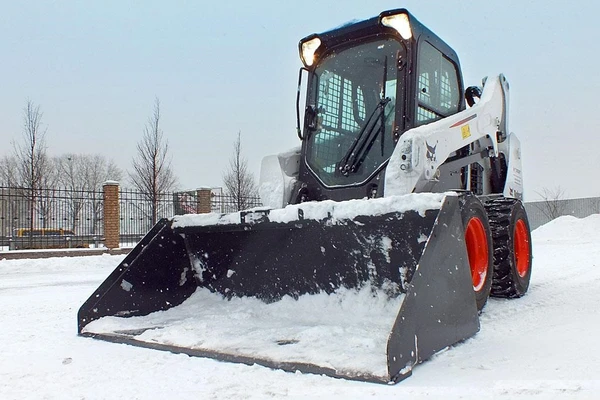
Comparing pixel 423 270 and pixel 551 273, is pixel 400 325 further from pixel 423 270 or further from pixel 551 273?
pixel 551 273

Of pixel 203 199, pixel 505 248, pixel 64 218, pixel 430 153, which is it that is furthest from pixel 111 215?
pixel 430 153

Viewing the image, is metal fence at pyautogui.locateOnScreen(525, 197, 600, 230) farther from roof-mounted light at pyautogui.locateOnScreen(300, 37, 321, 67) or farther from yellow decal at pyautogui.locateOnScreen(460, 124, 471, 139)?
roof-mounted light at pyautogui.locateOnScreen(300, 37, 321, 67)

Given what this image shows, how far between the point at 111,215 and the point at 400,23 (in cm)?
1236

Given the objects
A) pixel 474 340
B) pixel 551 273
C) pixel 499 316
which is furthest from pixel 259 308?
pixel 551 273

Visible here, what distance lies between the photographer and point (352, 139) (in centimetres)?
457

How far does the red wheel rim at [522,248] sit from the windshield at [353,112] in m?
1.78

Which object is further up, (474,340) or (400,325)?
(400,325)

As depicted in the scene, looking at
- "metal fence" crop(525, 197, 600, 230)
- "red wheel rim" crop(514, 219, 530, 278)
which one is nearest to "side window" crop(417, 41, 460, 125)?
"red wheel rim" crop(514, 219, 530, 278)

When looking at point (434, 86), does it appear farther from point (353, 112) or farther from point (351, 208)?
point (351, 208)

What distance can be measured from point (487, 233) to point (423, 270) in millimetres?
1332

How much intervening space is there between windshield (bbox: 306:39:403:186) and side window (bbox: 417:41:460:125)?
0.22 m

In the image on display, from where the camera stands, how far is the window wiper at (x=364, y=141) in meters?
4.35

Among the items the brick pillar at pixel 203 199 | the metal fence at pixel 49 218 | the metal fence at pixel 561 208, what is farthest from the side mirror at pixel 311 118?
the metal fence at pixel 561 208

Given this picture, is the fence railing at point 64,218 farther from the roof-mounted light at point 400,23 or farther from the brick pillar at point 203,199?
the roof-mounted light at point 400,23
